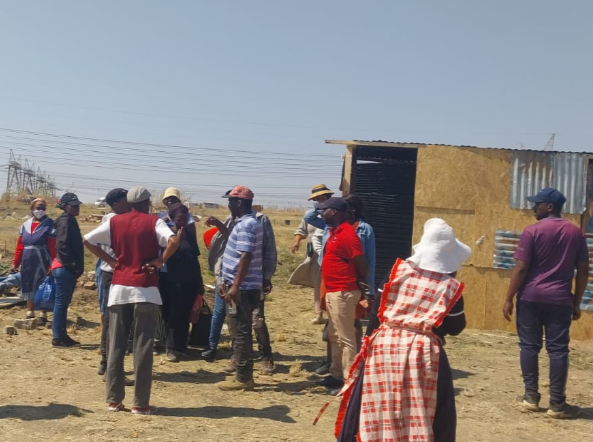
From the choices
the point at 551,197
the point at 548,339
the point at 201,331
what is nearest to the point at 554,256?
the point at 551,197

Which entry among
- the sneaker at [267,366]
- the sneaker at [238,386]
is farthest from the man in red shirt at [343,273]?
the sneaker at [267,366]

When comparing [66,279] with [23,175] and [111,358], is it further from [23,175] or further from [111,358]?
[23,175]

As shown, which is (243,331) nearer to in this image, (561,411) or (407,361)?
(407,361)

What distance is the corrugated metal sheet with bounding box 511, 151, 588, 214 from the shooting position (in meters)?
9.47

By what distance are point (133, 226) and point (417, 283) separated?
268cm

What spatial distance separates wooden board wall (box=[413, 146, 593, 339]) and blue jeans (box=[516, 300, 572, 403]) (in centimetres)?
373

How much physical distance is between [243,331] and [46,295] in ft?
12.5

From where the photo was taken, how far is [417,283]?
3652 millimetres

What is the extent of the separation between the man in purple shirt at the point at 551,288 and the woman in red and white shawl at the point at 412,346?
2.46 meters

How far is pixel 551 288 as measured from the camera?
5.79 m

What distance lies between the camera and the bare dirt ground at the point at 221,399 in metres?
5.12

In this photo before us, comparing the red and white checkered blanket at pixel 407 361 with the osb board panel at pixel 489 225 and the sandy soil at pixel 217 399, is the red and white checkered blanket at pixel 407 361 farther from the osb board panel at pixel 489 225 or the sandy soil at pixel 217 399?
the osb board panel at pixel 489 225

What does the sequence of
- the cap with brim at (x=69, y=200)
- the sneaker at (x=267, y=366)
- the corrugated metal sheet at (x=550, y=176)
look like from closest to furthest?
the sneaker at (x=267, y=366), the cap with brim at (x=69, y=200), the corrugated metal sheet at (x=550, y=176)

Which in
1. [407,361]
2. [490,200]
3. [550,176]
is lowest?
[407,361]
